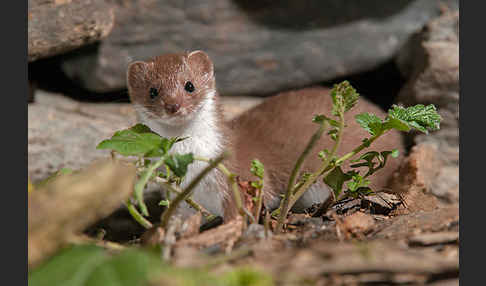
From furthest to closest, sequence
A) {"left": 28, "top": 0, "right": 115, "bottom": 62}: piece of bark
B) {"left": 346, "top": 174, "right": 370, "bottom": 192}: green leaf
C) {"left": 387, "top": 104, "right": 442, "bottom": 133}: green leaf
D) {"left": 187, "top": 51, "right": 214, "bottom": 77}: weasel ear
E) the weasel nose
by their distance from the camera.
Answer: {"left": 28, "top": 0, "right": 115, "bottom": 62}: piece of bark, {"left": 187, "top": 51, "right": 214, "bottom": 77}: weasel ear, the weasel nose, {"left": 346, "top": 174, "right": 370, "bottom": 192}: green leaf, {"left": 387, "top": 104, "right": 442, "bottom": 133}: green leaf

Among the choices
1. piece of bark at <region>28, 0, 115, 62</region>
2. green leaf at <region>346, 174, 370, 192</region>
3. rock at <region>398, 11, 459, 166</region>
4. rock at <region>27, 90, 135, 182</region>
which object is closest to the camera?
green leaf at <region>346, 174, 370, 192</region>

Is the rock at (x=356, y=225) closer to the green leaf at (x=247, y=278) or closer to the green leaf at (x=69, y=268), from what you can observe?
the green leaf at (x=247, y=278)

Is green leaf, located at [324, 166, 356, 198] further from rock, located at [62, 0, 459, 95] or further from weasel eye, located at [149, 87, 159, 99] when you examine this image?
rock, located at [62, 0, 459, 95]

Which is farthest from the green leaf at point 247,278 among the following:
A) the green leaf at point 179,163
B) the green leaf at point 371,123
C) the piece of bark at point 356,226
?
the green leaf at point 371,123

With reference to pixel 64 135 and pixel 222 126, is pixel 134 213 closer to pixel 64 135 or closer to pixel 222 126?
pixel 222 126

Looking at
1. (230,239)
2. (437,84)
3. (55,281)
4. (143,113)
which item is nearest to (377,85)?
(437,84)

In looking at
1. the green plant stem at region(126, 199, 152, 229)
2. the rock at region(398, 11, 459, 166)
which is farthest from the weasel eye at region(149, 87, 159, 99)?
the rock at region(398, 11, 459, 166)
